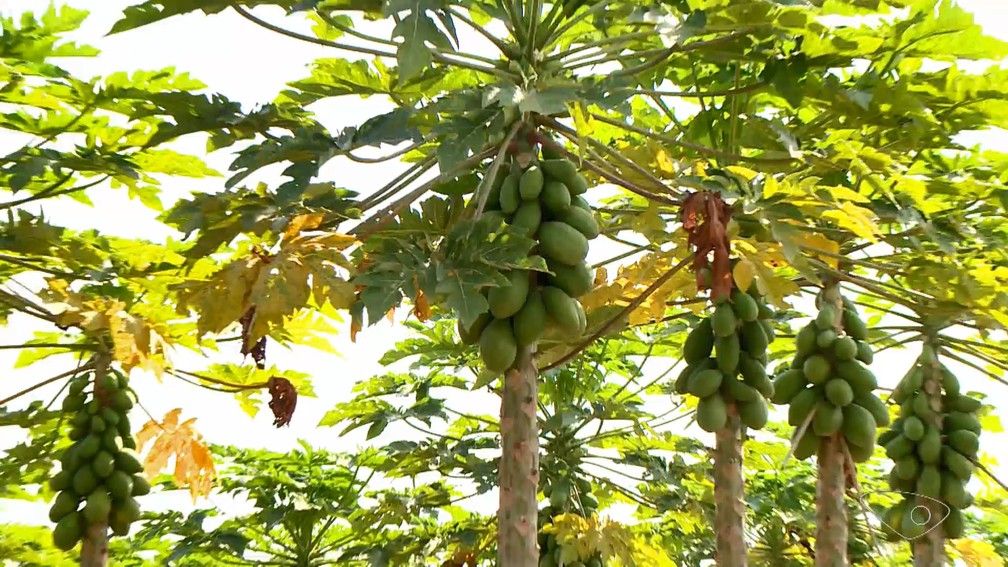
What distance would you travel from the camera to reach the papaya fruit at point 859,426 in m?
4.18

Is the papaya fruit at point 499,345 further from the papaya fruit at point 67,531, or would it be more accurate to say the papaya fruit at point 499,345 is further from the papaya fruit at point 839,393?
the papaya fruit at point 67,531

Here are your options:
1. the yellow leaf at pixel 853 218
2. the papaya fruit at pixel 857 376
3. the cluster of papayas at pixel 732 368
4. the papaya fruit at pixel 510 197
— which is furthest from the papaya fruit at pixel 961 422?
the papaya fruit at pixel 510 197

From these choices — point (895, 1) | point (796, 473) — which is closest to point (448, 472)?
point (796, 473)

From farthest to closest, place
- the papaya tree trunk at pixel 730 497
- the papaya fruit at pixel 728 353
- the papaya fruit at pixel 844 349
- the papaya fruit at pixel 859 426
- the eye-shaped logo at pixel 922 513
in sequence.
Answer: the eye-shaped logo at pixel 922 513 → the papaya fruit at pixel 844 349 → the papaya fruit at pixel 859 426 → the papaya fruit at pixel 728 353 → the papaya tree trunk at pixel 730 497

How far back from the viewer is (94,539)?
4.80 m

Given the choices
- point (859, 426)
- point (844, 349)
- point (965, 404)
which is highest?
point (965, 404)

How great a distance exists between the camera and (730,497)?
12.5 ft

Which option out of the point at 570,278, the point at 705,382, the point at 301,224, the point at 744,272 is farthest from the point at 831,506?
the point at 301,224

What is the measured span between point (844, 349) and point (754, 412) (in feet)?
2.14

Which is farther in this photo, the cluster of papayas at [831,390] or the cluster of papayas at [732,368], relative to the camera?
the cluster of papayas at [831,390]

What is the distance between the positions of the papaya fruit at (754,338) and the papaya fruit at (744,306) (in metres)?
0.04

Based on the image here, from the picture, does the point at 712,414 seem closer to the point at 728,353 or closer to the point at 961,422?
the point at 728,353

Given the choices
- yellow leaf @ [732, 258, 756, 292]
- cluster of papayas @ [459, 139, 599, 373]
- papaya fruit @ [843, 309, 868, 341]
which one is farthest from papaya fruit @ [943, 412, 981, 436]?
cluster of papayas @ [459, 139, 599, 373]

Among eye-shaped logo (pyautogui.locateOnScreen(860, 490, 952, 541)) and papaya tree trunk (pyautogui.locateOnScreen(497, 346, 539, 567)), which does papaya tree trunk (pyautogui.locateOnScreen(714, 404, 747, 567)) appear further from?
eye-shaped logo (pyautogui.locateOnScreen(860, 490, 952, 541))
